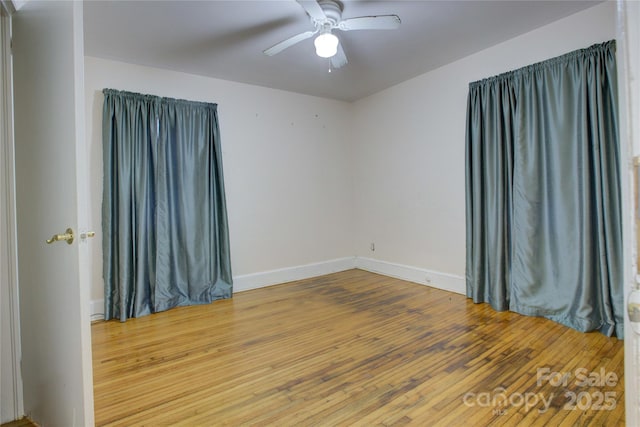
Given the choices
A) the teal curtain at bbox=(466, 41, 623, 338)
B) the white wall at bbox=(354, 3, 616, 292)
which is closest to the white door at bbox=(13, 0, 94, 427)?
the teal curtain at bbox=(466, 41, 623, 338)

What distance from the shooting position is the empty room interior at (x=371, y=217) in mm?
1954

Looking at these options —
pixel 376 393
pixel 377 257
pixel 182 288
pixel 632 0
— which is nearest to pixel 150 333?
pixel 182 288

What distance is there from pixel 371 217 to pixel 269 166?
64.8 inches

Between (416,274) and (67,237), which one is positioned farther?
(416,274)

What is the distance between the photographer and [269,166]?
434 centimetres

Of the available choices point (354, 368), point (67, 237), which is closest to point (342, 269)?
point (354, 368)

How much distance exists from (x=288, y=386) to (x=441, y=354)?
110 centimetres

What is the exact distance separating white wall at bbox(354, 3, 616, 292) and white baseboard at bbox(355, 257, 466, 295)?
1 cm

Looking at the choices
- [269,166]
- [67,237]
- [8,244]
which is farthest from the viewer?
[269,166]

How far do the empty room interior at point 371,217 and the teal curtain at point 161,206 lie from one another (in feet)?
0.07

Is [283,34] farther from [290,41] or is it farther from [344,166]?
[344,166]

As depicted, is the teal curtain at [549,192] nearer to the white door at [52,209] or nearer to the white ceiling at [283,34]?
the white ceiling at [283,34]

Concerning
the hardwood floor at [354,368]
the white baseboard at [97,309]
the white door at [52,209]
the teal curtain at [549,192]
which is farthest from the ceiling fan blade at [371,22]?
the white baseboard at [97,309]

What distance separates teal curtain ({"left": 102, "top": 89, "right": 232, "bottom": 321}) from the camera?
3205 mm
